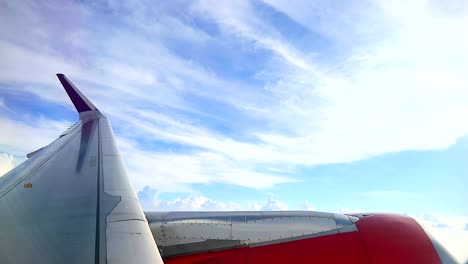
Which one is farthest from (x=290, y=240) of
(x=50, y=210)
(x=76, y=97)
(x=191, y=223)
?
(x=76, y=97)

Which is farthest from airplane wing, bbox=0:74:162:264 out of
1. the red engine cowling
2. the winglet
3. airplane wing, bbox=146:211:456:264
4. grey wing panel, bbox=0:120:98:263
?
the winglet

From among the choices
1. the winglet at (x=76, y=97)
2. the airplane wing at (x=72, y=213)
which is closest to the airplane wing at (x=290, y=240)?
the airplane wing at (x=72, y=213)

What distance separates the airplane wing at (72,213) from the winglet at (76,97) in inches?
235

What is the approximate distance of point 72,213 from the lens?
4.77 m

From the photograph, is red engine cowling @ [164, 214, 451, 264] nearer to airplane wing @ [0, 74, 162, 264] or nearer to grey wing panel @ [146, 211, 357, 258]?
grey wing panel @ [146, 211, 357, 258]

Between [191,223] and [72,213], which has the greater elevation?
[72,213]

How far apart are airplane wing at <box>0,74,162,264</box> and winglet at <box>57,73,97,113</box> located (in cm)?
596

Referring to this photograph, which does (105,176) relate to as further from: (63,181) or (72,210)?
(72,210)

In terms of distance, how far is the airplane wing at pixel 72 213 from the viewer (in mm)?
3438

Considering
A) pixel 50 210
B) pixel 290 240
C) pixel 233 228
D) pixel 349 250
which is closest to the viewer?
pixel 50 210

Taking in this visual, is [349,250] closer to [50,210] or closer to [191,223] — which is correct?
[191,223]

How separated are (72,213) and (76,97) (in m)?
11.4

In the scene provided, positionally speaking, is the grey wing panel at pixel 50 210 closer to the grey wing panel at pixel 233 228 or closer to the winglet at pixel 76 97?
the grey wing panel at pixel 233 228

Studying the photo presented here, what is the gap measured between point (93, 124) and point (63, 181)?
7682 millimetres
